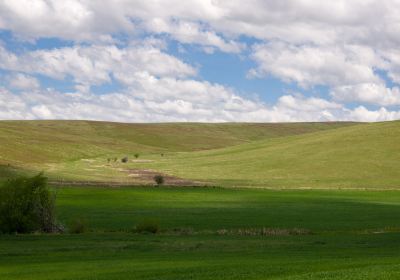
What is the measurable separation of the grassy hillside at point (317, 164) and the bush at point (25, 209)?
55.7 m

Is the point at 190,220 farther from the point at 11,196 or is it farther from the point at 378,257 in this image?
the point at 378,257

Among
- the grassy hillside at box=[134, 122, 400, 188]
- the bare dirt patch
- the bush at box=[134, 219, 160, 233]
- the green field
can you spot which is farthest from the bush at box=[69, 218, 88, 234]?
the grassy hillside at box=[134, 122, 400, 188]

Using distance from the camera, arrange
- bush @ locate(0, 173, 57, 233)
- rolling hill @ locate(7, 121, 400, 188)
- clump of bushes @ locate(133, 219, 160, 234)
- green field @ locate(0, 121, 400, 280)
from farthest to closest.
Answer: rolling hill @ locate(7, 121, 400, 188) → clump of bushes @ locate(133, 219, 160, 234) → bush @ locate(0, 173, 57, 233) → green field @ locate(0, 121, 400, 280)

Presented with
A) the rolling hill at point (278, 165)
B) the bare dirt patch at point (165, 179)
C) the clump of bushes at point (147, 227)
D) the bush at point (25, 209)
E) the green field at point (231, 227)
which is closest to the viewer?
the green field at point (231, 227)

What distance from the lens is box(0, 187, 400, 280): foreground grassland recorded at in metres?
21.5

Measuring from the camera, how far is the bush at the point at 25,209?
126ft

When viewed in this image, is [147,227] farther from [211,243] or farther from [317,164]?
[317,164]

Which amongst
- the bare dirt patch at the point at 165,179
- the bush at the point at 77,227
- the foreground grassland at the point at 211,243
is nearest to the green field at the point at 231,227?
the foreground grassland at the point at 211,243

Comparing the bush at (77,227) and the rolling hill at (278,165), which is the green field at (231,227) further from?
the bush at (77,227)

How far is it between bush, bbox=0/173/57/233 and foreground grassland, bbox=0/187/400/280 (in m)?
3.06

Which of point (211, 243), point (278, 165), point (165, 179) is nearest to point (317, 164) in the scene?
point (278, 165)

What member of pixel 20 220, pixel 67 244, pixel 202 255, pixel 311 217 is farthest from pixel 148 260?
pixel 311 217

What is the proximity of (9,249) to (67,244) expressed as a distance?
2970mm

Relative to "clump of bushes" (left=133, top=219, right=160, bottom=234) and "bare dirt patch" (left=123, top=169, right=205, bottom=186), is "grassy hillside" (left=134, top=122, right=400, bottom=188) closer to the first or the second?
"bare dirt patch" (left=123, top=169, right=205, bottom=186)
